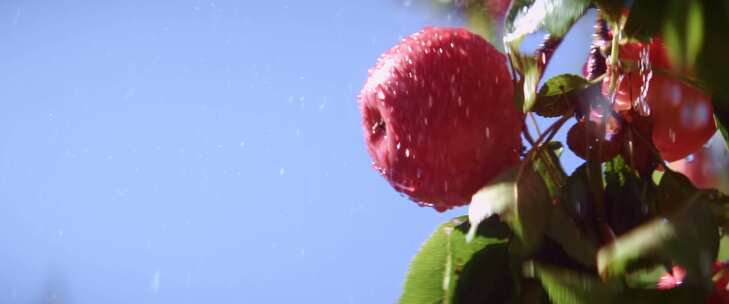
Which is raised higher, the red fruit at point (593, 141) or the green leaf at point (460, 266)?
the red fruit at point (593, 141)

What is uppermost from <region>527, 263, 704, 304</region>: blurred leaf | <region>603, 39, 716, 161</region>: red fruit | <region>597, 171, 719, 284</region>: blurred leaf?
<region>603, 39, 716, 161</region>: red fruit

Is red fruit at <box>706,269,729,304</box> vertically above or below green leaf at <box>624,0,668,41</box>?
below

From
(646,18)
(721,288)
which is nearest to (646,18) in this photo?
(646,18)

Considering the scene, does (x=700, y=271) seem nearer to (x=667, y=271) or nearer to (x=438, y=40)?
(x=667, y=271)

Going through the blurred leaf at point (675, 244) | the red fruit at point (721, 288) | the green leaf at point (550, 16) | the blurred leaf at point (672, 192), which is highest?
the green leaf at point (550, 16)
